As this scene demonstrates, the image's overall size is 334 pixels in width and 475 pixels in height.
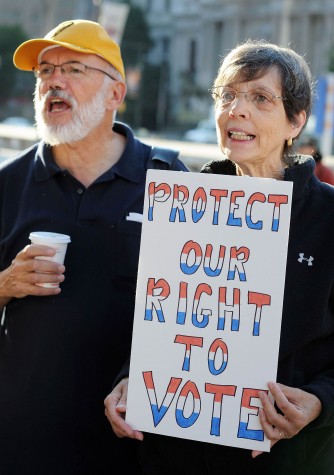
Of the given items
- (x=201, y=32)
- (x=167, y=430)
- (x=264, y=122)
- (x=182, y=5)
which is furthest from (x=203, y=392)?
(x=182, y=5)

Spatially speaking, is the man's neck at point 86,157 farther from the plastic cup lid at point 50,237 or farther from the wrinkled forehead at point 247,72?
the wrinkled forehead at point 247,72

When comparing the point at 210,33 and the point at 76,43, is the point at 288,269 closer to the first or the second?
the point at 76,43

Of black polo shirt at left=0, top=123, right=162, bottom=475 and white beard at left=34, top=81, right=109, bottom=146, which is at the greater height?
white beard at left=34, top=81, right=109, bottom=146

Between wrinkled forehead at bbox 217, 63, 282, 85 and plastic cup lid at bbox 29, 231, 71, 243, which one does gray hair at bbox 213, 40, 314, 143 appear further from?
plastic cup lid at bbox 29, 231, 71, 243

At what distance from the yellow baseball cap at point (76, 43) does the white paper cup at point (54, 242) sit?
33.2 inches

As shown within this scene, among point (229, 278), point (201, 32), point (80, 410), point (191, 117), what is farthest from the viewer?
point (201, 32)

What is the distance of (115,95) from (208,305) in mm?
1491

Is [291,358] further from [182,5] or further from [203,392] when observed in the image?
[182,5]

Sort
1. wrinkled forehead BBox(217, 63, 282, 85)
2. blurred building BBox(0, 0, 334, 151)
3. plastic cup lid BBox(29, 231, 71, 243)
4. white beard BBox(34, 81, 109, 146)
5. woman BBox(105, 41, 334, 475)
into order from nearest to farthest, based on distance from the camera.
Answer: woman BBox(105, 41, 334, 475) < wrinkled forehead BBox(217, 63, 282, 85) < plastic cup lid BBox(29, 231, 71, 243) < white beard BBox(34, 81, 109, 146) < blurred building BBox(0, 0, 334, 151)

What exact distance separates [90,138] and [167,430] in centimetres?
142

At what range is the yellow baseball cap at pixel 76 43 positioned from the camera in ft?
12.0

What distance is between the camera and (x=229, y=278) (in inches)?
103

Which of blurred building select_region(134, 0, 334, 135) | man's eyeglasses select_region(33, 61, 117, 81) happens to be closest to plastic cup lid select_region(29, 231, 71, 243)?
man's eyeglasses select_region(33, 61, 117, 81)

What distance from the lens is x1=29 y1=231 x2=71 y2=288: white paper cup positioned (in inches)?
122
